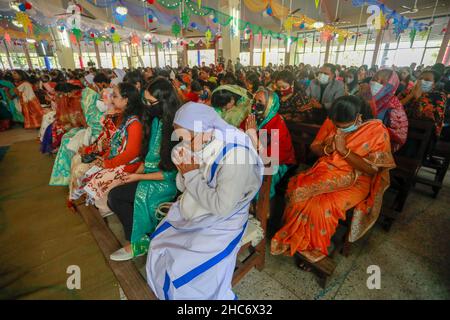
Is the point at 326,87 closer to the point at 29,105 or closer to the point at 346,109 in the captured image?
the point at 346,109

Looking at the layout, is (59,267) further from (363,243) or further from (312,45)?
(312,45)

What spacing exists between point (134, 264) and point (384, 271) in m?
1.86

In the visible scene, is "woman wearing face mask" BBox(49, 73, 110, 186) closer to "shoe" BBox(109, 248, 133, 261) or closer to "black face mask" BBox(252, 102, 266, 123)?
"shoe" BBox(109, 248, 133, 261)

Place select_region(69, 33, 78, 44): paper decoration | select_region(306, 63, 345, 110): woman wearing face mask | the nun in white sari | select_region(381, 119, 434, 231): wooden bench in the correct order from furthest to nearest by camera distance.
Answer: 1. select_region(69, 33, 78, 44): paper decoration
2. select_region(306, 63, 345, 110): woman wearing face mask
3. select_region(381, 119, 434, 231): wooden bench
4. the nun in white sari

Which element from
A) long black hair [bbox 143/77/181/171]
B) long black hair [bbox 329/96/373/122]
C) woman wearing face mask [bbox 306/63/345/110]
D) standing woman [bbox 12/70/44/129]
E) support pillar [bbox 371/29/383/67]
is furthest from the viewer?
support pillar [bbox 371/29/383/67]

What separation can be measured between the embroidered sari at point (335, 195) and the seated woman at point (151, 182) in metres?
0.96

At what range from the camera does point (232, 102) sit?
7.61ft

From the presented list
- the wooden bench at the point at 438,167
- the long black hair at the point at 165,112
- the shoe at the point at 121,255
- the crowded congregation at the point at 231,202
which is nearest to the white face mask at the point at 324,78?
the crowded congregation at the point at 231,202

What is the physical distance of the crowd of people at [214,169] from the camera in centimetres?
115

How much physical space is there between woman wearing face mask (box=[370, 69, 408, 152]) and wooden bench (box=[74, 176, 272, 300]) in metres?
1.73

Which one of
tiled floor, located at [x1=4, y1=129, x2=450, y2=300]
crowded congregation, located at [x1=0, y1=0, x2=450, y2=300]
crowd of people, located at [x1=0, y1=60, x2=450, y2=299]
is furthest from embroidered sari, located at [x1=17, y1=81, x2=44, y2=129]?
tiled floor, located at [x1=4, y1=129, x2=450, y2=300]

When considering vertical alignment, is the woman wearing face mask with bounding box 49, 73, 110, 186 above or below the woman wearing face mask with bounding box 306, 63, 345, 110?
below

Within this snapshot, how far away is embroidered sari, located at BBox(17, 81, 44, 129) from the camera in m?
5.13

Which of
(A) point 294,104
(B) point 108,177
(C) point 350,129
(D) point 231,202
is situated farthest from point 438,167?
(B) point 108,177
